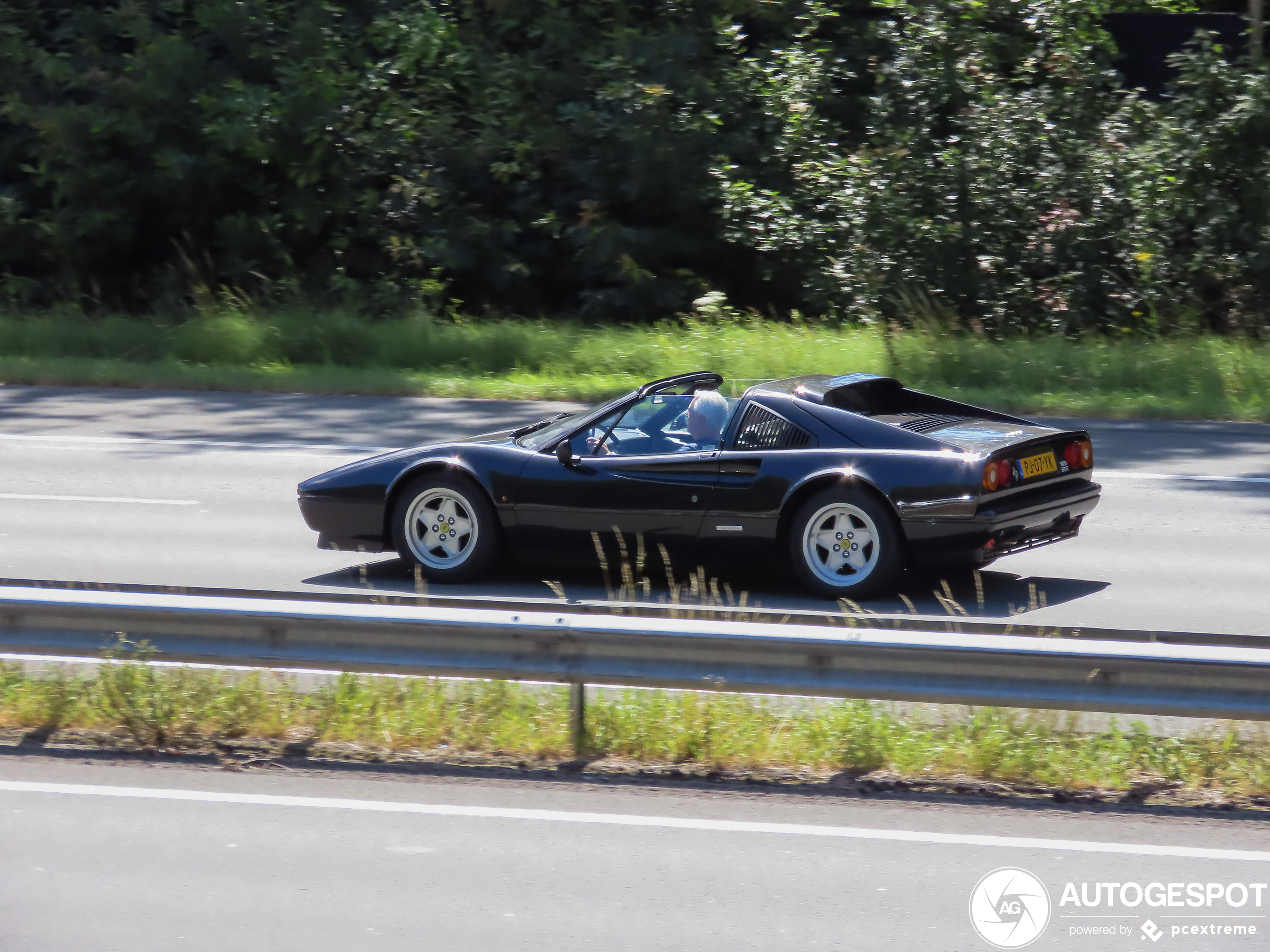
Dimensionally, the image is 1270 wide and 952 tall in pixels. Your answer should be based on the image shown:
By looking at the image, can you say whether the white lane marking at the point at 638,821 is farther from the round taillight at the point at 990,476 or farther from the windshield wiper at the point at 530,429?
the windshield wiper at the point at 530,429

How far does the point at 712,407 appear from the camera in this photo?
325 inches

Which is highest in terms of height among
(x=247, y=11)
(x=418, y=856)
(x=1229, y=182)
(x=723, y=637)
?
(x=247, y=11)

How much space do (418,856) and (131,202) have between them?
2298 centimetres

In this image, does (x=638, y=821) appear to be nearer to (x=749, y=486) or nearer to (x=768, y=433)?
(x=749, y=486)

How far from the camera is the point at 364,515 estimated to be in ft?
28.5

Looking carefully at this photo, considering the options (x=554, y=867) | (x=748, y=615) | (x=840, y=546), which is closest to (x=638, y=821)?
(x=554, y=867)

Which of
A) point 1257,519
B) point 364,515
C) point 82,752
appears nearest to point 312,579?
point 364,515

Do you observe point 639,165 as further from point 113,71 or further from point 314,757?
point 314,757

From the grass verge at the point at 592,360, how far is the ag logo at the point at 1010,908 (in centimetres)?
1130

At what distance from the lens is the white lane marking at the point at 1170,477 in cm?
1183

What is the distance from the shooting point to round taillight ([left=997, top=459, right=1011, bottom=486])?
7.82 metres

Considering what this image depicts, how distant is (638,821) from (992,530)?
3283 mm

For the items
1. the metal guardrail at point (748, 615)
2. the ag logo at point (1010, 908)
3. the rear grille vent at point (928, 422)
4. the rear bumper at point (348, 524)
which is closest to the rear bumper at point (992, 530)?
the metal guardrail at point (748, 615)
